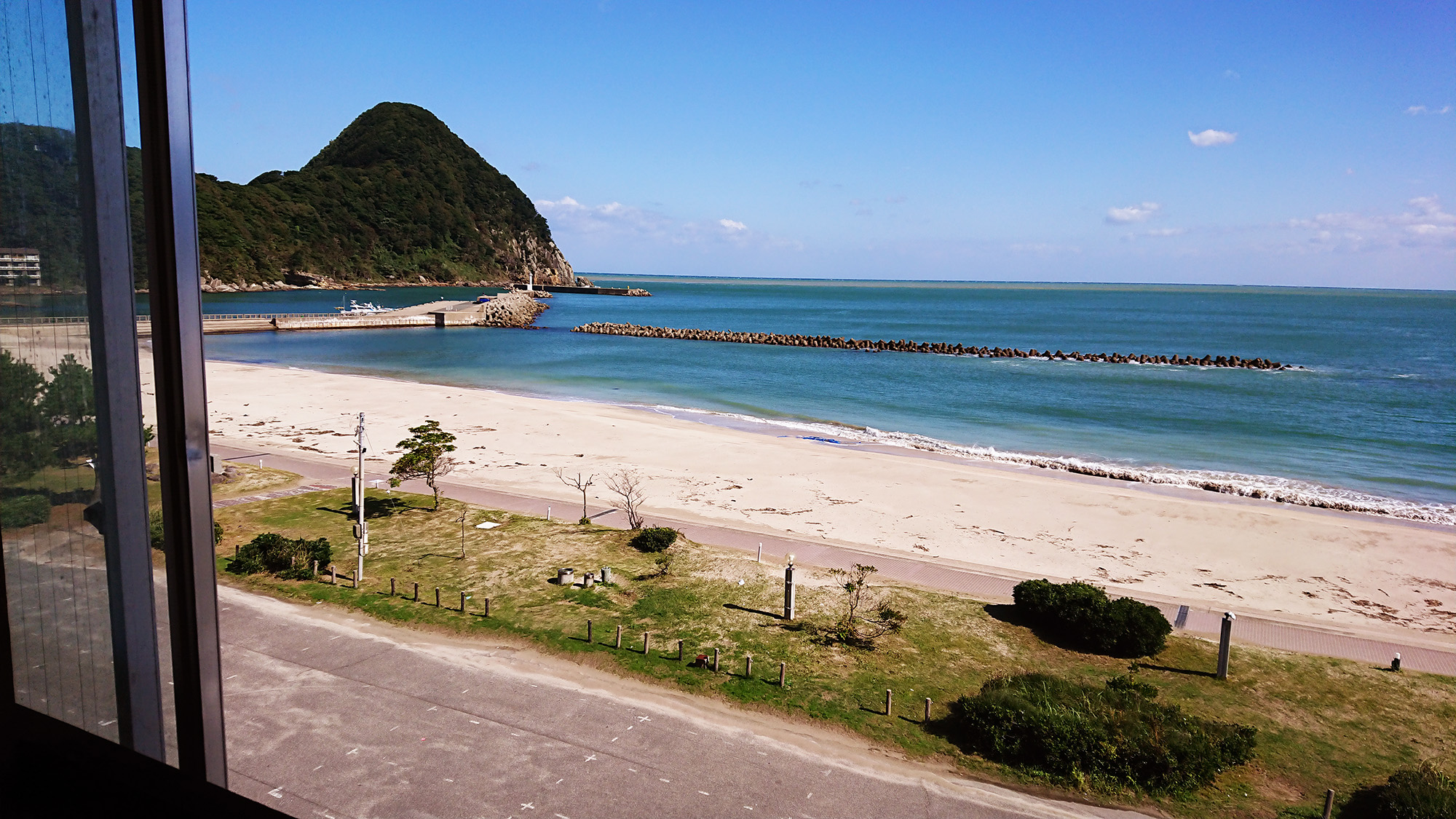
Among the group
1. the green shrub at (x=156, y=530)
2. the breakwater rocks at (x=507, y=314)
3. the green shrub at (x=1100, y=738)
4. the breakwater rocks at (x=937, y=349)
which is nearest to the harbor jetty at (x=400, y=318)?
the breakwater rocks at (x=507, y=314)

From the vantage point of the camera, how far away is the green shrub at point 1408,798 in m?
9.76

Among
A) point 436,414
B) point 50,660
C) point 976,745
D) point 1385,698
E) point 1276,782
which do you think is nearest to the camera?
point 50,660

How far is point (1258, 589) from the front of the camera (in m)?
19.9

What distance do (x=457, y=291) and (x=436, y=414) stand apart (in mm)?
144412

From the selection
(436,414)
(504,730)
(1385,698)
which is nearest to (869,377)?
(436,414)

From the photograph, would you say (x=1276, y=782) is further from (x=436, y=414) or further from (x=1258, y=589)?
(x=436, y=414)

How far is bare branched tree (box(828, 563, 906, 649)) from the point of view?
49.4 ft

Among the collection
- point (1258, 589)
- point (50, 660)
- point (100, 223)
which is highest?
point (100, 223)

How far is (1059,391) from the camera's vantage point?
5641cm

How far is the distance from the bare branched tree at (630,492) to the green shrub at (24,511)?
1829cm

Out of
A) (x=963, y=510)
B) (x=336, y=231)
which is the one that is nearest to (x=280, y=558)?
(x=963, y=510)

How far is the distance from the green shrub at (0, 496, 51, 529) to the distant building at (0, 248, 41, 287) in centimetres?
67

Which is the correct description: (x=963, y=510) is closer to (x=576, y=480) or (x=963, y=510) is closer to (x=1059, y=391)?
(x=576, y=480)

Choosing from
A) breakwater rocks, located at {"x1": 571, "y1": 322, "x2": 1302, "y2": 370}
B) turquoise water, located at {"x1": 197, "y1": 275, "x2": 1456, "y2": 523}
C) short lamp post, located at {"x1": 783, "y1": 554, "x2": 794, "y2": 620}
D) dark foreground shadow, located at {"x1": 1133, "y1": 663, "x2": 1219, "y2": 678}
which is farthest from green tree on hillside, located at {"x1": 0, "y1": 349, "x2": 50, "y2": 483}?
breakwater rocks, located at {"x1": 571, "y1": 322, "x2": 1302, "y2": 370}
